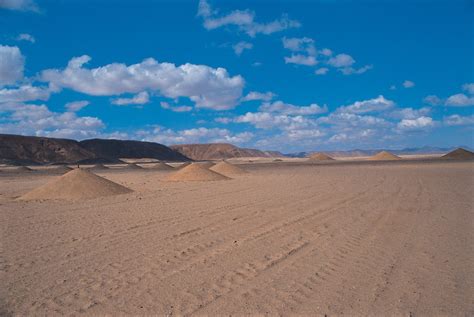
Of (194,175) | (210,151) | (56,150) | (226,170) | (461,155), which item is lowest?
(194,175)

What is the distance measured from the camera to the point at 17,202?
1377 centimetres

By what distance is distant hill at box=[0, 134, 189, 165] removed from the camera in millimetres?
88062

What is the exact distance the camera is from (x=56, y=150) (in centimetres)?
9662

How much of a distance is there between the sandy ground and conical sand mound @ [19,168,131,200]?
3.93 m

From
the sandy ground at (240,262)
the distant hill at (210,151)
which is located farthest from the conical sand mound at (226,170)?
the distant hill at (210,151)

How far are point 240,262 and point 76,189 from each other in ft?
37.0

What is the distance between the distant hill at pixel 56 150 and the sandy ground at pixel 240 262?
252 feet

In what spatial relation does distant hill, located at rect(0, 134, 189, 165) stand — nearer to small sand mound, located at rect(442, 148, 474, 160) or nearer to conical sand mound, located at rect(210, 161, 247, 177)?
conical sand mound, located at rect(210, 161, 247, 177)

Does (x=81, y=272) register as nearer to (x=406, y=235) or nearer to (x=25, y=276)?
(x=25, y=276)

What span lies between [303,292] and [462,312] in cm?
171

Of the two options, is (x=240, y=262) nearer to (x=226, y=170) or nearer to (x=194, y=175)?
(x=194, y=175)

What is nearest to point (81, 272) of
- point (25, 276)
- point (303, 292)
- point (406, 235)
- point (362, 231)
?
point (25, 276)

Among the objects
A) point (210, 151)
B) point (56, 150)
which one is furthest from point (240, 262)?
point (210, 151)

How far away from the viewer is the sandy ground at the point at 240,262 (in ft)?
14.0
